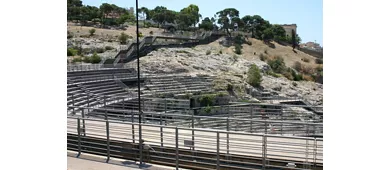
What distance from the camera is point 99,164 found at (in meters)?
7.01

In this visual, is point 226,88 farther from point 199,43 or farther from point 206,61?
point 199,43

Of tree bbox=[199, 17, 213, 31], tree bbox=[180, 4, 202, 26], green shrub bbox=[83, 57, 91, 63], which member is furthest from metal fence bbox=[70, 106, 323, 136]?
tree bbox=[180, 4, 202, 26]

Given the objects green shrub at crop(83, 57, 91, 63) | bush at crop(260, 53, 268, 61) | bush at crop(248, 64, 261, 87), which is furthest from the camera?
bush at crop(260, 53, 268, 61)

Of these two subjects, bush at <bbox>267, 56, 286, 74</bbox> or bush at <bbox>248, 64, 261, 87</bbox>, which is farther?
bush at <bbox>267, 56, 286, 74</bbox>

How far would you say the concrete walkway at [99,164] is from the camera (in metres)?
6.71

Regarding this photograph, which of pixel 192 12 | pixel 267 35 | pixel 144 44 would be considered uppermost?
pixel 192 12

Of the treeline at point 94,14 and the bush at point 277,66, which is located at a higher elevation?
the treeline at point 94,14

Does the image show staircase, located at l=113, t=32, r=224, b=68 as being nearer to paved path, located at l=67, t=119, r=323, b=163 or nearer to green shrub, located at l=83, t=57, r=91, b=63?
green shrub, located at l=83, t=57, r=91, b=63

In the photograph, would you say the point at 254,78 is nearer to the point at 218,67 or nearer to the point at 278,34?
the point at 218,67

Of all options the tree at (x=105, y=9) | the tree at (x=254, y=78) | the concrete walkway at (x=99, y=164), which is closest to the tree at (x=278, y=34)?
the tree at (x=105, y=9)

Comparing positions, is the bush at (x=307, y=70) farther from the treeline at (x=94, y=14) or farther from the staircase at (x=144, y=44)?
the treeline at (x=94, y=14)

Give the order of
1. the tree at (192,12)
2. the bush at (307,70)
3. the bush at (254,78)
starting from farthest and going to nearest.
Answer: the tree at (192,12) < the bush at (307,70) < the bush at (254,78)

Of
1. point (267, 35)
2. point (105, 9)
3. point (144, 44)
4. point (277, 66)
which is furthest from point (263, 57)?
point (105, 9)

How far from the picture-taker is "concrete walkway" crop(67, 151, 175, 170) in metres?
6.71
